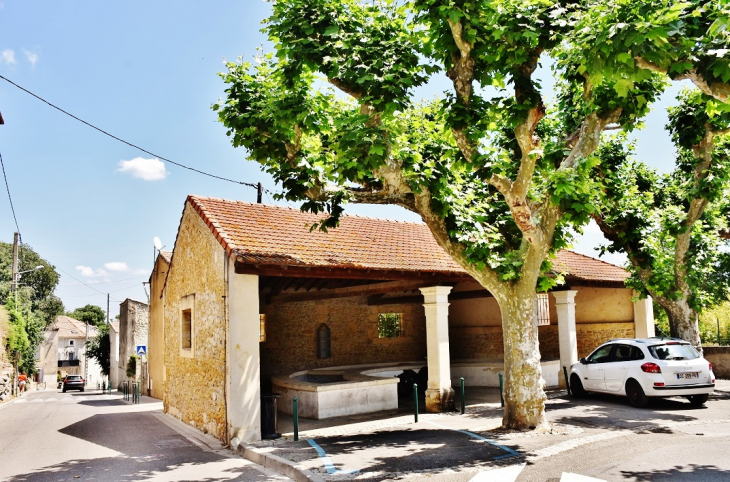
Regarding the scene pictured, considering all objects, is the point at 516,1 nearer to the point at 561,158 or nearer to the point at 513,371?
the point at 561,158

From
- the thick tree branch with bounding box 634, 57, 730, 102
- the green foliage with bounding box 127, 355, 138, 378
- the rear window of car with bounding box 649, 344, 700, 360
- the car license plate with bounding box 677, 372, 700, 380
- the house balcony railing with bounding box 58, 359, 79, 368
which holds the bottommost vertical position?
the house balcony railing with bounding box 58, 359, 79, 368

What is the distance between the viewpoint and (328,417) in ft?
38.7

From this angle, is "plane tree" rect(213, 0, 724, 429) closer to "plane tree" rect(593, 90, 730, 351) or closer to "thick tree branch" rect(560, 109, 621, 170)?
"thick tree branch" rect(560, 109, 621, 170)

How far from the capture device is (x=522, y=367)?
9141 mm

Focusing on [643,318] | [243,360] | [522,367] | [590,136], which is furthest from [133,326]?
[590,136]

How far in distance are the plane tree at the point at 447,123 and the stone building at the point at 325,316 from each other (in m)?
2.18

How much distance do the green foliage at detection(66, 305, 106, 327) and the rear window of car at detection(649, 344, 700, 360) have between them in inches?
3230

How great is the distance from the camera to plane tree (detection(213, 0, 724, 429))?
796 cm

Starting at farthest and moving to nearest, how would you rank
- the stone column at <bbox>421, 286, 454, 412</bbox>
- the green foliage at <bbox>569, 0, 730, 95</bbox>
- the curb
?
1. the stone column at <bbox>421, 286, 454, 412</bbox>
2. the curb
3. the green foliage at <bbox>569, 0, 730, 95</bbox>

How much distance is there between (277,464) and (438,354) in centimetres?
551

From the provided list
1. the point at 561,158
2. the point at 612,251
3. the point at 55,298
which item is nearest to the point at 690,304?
the point at 612,251

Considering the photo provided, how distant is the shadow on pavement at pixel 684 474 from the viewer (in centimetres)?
624

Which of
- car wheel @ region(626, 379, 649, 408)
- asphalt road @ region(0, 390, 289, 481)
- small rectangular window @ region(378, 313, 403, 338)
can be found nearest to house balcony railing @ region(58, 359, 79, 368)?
asphalt road @ region(0, 390, 289, 481)

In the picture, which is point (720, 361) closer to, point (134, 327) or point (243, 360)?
point (243, 360)
